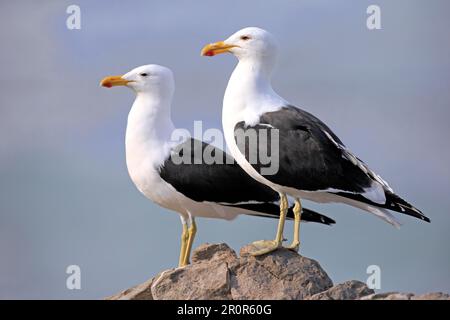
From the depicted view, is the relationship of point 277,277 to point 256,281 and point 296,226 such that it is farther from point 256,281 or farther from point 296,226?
point 296,226

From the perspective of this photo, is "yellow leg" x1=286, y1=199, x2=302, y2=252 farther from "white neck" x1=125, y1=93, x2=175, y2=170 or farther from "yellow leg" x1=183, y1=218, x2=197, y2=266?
"white neck" x1=125, y1=93, x2=175, y2=170

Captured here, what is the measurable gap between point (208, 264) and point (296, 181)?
1559 mm

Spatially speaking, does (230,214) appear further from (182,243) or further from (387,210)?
(387,210)

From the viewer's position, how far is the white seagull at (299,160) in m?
15.9

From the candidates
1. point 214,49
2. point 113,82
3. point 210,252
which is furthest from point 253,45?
point 210,252

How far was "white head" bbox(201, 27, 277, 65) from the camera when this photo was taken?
55.0 ft

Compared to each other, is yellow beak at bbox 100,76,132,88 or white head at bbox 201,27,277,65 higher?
white head at bbox 201,27,277,65

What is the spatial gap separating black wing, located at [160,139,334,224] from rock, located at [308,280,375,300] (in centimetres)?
178

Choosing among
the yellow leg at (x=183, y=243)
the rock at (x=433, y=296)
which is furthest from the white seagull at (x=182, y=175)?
the rock at (x=433, y=296)

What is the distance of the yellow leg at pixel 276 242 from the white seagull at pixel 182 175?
511 millimetres

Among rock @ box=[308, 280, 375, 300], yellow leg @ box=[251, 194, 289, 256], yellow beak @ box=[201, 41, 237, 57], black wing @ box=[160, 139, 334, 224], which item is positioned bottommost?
rock @ box=[308, 280, 375, 300]

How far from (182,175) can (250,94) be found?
154 centimetres

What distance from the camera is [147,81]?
17766 millimetres

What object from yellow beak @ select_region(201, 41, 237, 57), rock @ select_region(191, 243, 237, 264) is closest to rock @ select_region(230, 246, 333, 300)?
rock @ select_region(191, 243, 237, 264)
